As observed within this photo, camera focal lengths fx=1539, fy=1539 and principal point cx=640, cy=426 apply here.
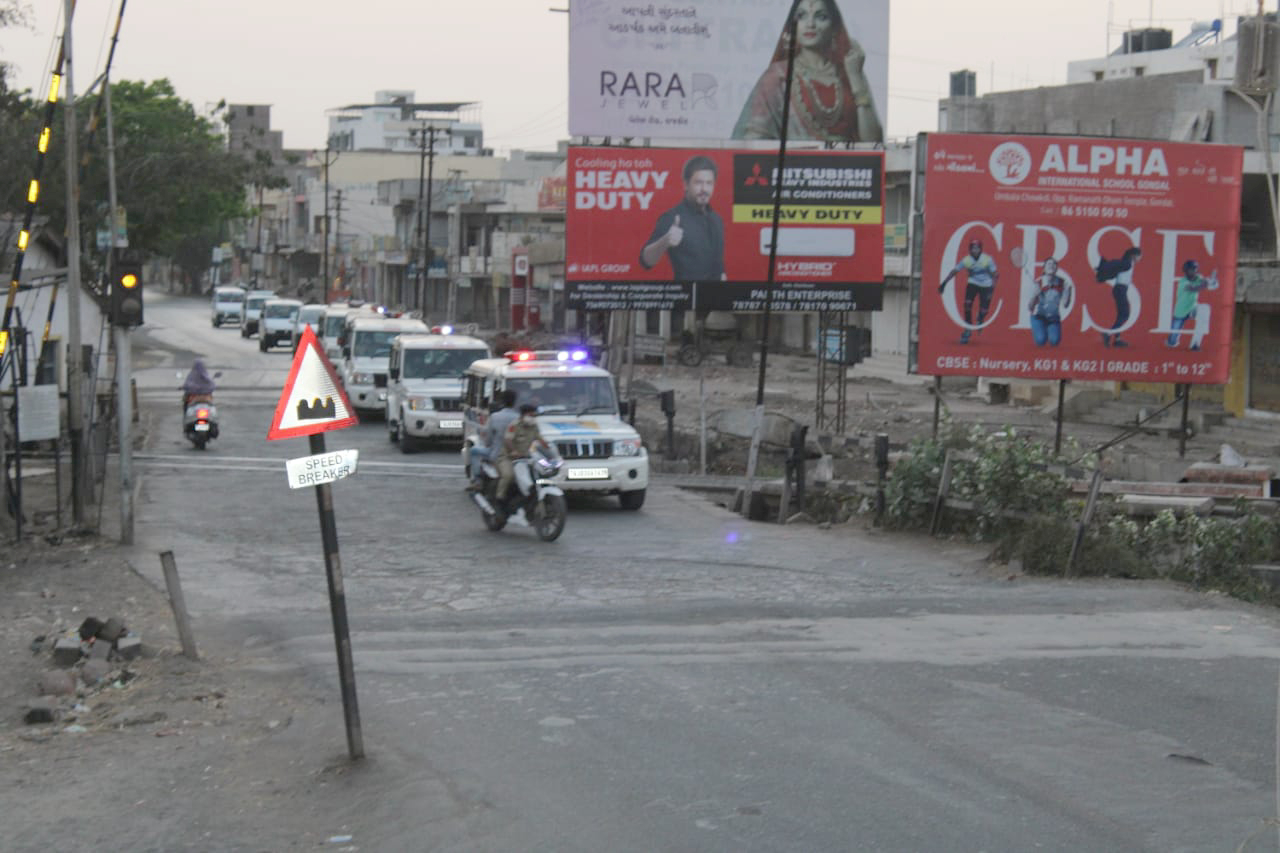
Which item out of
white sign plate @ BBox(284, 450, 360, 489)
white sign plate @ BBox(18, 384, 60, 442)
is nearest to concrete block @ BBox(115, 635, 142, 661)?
white sign plate @ BBox(284, 450, 360, 489)

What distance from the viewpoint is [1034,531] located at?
15.1m

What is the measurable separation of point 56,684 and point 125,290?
6917mm

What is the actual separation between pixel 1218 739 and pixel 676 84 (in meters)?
24.5

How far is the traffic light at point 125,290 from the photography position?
51.8 ft

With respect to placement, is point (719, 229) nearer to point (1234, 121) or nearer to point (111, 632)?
point (1234, 121)

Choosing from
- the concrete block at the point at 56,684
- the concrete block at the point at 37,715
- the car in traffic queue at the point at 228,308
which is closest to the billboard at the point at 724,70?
the concrete block at the point at 56,684

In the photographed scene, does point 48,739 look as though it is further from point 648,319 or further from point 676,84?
point 648,319

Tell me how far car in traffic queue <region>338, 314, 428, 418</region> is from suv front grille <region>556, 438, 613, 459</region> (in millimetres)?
13931

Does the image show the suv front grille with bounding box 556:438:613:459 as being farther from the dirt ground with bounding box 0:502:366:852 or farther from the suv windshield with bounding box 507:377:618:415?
the dirt ground with bounding box 0:502:366:852

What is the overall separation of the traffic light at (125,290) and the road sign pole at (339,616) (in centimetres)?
857

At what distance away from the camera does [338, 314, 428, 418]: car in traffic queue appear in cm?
3300

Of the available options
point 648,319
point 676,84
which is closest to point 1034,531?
point 676,84

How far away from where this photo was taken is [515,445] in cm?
1730

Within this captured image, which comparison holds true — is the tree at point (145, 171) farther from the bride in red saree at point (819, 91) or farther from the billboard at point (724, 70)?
the bride in red saree at point (819, 91)
